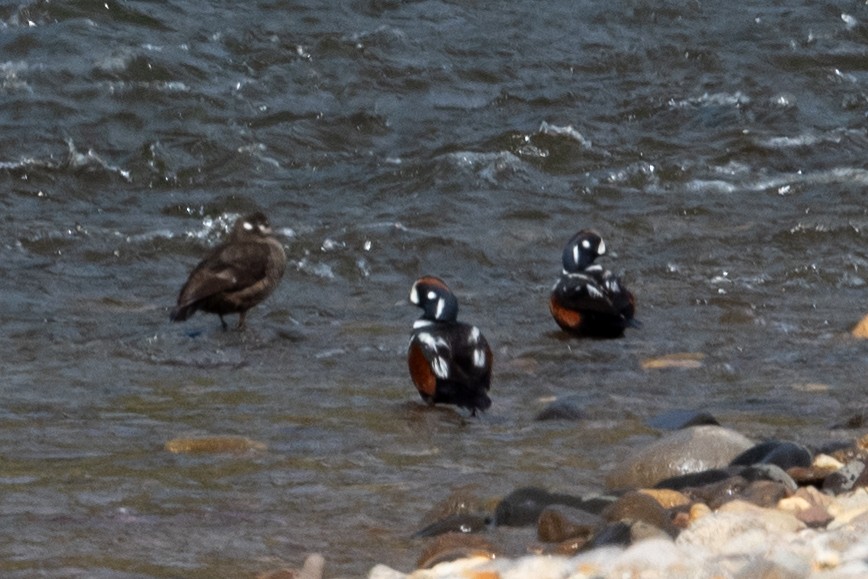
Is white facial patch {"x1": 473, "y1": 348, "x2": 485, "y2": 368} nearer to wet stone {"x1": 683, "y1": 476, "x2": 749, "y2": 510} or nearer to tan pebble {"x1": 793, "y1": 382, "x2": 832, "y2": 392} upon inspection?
tan pebble {"x1": 793, "y1": 382, "x2": 832, "y2": 392}

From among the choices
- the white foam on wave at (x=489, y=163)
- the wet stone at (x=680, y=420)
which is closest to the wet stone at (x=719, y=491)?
the wet stone at (x=680, y=420)

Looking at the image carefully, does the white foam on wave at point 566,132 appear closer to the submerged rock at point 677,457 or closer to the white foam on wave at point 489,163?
the white foam on wave at point 489,163

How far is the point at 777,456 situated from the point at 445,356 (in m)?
2.45

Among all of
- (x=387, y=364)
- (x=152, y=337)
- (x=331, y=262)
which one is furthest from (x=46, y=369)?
(x=331, y=262)

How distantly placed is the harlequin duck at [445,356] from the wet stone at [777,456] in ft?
6.87

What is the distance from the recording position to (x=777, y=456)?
20.9 ft

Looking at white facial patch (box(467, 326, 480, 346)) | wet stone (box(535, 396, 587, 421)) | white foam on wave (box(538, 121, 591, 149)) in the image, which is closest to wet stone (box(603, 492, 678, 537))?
wet stone (box(535, 396, 587, 421))

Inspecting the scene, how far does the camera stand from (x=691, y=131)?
15969 mm

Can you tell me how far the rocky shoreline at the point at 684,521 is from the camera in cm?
481

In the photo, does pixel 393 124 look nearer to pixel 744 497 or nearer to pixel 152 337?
pixel 152 337

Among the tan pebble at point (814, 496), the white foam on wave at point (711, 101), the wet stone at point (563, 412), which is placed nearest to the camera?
the tan pebble at point (814, 496)

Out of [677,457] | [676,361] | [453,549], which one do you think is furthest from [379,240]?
[453,549]

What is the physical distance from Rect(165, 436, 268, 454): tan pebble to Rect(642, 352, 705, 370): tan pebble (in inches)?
109

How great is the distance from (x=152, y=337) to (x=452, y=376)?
2.55 m
